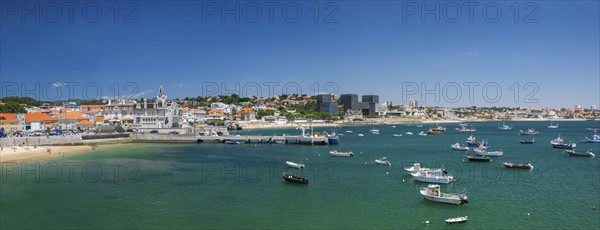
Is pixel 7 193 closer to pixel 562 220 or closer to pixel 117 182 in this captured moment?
pixel 117 182

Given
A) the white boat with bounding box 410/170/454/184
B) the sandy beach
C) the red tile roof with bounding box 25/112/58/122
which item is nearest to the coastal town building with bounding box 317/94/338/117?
the red tile roof with bounding box 25/112/58/122

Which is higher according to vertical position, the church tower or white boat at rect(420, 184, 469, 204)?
the church tower

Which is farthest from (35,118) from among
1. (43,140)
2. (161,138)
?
(161,138)

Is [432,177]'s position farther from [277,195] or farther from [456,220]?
[277,195]

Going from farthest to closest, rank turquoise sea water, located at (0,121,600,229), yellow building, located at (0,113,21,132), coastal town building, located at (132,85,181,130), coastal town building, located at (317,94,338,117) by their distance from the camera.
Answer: coastal town building, located at (317,94,338,117) → coastal town building, located at (132,85,181,130) → yellow building, located at (0,113,21,132) → turquoise sea water, located at (0,121,600,229)

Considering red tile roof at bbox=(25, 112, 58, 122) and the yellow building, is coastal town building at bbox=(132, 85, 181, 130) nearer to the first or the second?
red tile roof at bbox=(25, 112, 58, 122)

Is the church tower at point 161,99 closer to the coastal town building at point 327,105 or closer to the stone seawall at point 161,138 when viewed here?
the stone seawall at point 161,138

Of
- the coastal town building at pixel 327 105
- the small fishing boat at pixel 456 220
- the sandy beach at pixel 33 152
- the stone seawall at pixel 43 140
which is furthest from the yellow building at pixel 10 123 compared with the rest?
the coastal town building at pixel 327 105
